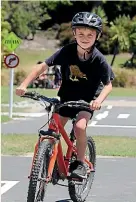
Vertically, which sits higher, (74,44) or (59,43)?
(74,44)

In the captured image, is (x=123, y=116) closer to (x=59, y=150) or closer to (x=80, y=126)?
(x=80, y=126)

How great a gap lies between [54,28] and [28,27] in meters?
5.54

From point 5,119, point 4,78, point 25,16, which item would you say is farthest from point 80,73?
point 25,16

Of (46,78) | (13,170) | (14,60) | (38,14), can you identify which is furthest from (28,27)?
(13,170)

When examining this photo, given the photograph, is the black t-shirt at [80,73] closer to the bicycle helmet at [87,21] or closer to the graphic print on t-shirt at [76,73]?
the graphic print on t-shirt at [76,73]

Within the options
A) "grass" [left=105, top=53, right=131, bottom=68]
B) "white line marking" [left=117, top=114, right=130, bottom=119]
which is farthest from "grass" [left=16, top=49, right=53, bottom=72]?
"white line marking" [left=117, top=114, right=130, bottom=119]

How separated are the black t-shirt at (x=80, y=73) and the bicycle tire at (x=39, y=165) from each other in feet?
2.66

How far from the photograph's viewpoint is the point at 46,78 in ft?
142

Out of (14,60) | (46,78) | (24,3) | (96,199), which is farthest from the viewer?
(24,3)

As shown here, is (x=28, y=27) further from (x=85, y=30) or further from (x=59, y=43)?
(x=85, y=30)

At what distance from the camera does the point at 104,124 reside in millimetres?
19453

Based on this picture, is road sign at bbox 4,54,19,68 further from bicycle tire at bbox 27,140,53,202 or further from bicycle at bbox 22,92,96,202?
bicycle tire at bbox 27,140,53,202

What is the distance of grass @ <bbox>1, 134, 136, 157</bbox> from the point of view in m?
12.4

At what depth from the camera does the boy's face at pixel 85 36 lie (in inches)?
278
